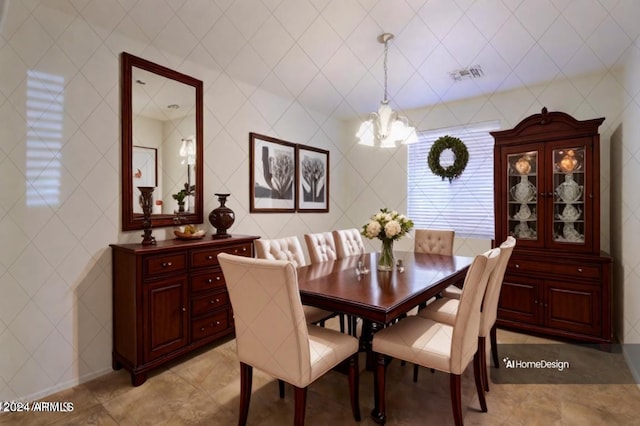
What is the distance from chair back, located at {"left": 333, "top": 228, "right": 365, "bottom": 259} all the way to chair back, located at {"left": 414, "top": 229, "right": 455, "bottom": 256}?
2.22 feet

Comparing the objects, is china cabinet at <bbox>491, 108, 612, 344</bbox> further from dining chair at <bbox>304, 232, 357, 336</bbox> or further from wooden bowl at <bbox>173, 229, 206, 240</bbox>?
wooden bowl at <bbox>173, 229, 206, 240</bbox>

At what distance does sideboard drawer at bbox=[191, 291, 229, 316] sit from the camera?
263cm

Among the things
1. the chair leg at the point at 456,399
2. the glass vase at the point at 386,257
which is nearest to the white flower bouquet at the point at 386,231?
the glass vase at the point at 386,257

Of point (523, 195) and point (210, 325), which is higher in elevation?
point (523, 195)

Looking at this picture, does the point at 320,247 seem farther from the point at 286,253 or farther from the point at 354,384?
the point at 354,384

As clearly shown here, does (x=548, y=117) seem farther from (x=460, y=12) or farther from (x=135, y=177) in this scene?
(x=135, y=177)

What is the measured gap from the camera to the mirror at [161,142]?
2551 millimetres

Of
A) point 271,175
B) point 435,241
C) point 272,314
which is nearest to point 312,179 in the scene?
point 271,175

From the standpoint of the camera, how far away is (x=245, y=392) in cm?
180

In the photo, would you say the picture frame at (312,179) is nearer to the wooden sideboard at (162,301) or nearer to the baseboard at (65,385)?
the wooden sideboard at (162,301)

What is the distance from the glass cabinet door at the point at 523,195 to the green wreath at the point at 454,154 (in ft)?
2.23

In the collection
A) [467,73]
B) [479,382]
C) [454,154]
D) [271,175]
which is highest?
[467,73]

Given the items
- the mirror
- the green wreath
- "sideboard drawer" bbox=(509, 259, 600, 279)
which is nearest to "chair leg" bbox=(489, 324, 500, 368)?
"sideboard drawer" bbox=(509, 259, 600, 279)

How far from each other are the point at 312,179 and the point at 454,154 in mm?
1857
